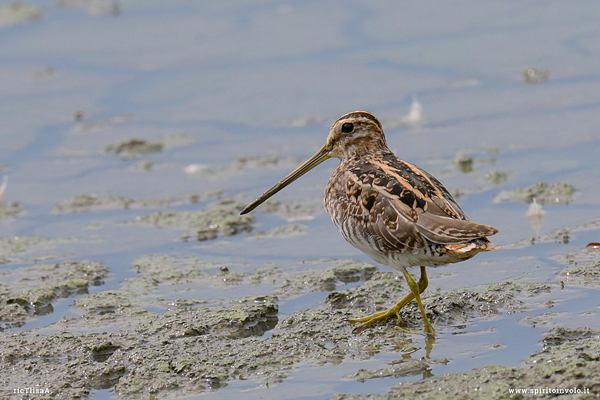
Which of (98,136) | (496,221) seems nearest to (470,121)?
(496,221)

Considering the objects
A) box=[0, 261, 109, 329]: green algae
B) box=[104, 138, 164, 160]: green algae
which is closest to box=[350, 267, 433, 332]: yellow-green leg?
box=[0, 261, 109, 329]: green algae

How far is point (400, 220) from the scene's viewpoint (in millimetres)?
5602

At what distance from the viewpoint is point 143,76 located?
12086mm

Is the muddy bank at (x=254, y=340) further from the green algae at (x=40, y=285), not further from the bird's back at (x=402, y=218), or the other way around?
the bird's back at (x=402, y=218)

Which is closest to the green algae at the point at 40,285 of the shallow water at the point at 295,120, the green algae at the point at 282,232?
the shallow water at the point at 295,120

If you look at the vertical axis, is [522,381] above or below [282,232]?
below

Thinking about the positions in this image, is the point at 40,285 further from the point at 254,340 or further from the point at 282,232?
the point at 254,340

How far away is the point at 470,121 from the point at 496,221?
264 cm

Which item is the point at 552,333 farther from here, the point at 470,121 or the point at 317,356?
the point at 470,121

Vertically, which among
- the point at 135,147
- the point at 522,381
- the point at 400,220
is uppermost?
the point at 135,147

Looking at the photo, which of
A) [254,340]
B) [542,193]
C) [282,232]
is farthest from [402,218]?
[542,193]

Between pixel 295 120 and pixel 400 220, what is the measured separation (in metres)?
5.18

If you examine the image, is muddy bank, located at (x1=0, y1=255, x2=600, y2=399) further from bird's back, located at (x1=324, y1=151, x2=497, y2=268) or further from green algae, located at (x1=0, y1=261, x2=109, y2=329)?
bird's back, located at (x1=324, y1=151, x2=497, y2=268)

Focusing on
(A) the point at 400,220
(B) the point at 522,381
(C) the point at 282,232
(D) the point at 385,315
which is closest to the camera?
(B) the point at 522,381
